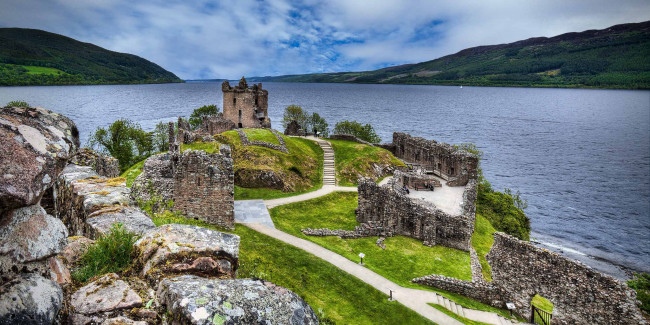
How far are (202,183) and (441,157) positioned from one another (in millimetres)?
39800

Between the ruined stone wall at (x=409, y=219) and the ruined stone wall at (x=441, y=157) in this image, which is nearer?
the ruined stone wall at (x=409, y=219)

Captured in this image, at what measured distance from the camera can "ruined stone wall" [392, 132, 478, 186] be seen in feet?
152

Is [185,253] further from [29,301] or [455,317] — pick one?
[455,317]

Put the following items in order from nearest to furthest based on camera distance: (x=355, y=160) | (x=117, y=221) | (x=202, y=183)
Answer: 1. (x=117, y=221)
2. (x=202, y=183)
3. (x=355, y=160)

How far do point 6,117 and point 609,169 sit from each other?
115229 millimetres

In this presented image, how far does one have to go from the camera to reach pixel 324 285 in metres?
21.9

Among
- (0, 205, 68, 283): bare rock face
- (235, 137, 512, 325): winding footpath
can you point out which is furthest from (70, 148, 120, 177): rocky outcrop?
(235, 137, 512, 325): winding footpath

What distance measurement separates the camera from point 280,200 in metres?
37.1

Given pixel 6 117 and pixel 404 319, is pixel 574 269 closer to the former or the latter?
pixel 404 319

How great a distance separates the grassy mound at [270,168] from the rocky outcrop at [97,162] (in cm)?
1905

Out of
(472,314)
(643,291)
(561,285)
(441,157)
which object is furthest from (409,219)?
(441,157)

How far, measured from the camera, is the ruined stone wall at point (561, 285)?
1927cm

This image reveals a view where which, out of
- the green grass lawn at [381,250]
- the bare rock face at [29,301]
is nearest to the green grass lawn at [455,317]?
the green grass lawn at [381,250]

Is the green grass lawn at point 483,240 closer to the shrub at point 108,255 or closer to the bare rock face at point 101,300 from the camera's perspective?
the shrub at point 108,255
